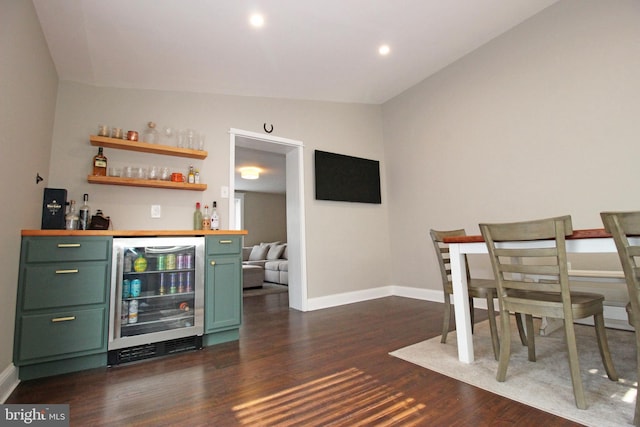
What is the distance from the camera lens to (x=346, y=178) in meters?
4.30

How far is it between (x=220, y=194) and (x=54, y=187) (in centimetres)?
134

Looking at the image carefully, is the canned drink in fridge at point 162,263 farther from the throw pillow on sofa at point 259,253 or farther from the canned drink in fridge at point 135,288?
the throw pillow on sofa at point 259,253

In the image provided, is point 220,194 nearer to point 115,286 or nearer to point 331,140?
point 115,286

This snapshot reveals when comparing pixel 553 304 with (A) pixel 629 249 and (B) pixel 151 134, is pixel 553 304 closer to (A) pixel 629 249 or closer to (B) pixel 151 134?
(A) pixel 629 249

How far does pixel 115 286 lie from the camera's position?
2174 millimetres

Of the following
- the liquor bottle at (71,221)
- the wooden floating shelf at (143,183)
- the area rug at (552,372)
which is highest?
the wooden floating shelf at (143,183)

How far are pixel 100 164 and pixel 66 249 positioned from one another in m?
0.87

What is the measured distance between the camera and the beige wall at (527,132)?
8.55 ft

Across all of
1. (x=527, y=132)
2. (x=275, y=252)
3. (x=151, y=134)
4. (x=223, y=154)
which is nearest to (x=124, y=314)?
(x=151, y=134)

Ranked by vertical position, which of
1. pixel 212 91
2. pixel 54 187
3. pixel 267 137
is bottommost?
pixel 54 187

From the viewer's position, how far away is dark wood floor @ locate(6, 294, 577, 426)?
4.66 feet

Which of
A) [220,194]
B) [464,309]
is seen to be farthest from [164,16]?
[464,309]

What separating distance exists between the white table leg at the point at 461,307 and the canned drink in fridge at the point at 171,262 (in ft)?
7.15

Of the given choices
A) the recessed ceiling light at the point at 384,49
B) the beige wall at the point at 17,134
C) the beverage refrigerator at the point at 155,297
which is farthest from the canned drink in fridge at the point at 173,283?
the recessed ceiling light at the point at 384,49
